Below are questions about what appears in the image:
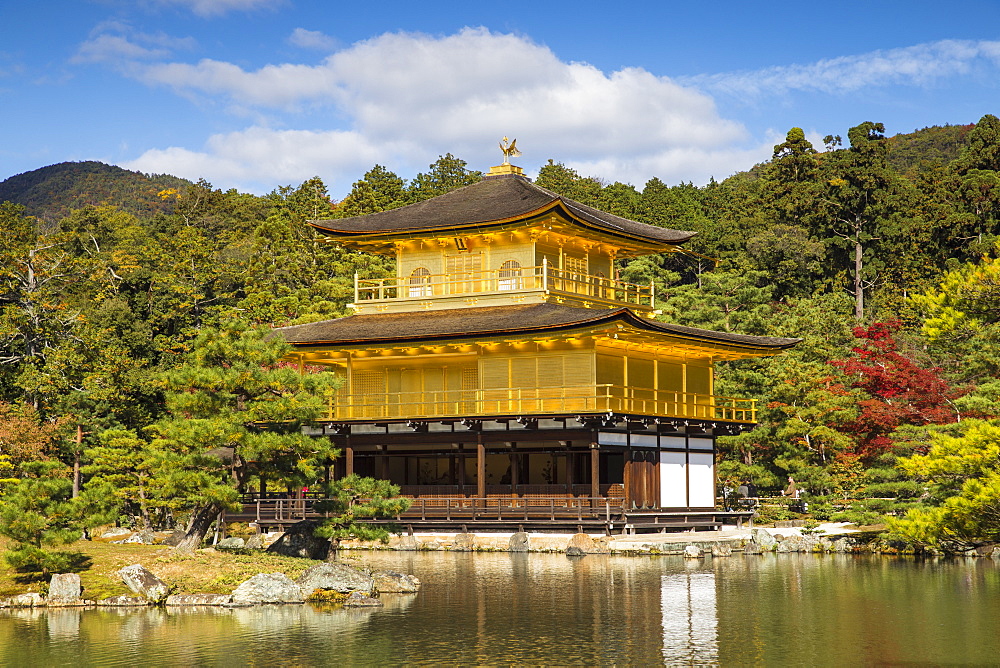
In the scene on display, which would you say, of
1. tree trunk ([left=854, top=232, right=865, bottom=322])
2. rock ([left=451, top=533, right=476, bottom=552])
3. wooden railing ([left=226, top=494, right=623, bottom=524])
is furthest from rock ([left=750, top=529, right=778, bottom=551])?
tree trunk ([left=854, top=232, right=865, bottom=322])

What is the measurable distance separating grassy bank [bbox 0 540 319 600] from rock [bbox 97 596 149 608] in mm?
130

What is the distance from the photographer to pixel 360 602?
23.2 m

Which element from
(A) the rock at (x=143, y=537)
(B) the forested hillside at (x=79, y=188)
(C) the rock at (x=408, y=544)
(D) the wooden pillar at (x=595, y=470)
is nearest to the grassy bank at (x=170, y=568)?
(A) the rock at (x=143, y=537)

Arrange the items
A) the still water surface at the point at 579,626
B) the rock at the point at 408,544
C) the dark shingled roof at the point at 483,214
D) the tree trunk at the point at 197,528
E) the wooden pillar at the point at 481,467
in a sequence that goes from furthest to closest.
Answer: the dark shingled roof at the point at 483,214 → the wooden pillar at the point at 481,467 → the rock at the point at 408,544 → the tree trunk at the point at 197,528 → the still water surface at the point at 579,626

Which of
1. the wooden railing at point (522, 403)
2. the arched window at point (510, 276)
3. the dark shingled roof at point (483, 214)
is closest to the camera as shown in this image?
the wooden railing at point (522, 403)

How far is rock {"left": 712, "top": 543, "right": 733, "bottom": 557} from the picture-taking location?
35.0 metres

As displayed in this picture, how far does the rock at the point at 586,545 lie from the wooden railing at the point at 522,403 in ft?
12.9

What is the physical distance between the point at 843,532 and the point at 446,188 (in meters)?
48.5

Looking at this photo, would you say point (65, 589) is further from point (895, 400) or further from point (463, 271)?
point (895, 400)

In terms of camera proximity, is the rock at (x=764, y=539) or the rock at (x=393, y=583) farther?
the rock at (x=764, y=539)

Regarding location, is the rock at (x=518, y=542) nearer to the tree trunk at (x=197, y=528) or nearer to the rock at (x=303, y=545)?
the rock at (x=303, y=545)

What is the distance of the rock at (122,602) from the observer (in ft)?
75.7

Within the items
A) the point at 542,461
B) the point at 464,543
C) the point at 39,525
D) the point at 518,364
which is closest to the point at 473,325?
the point at 518,364

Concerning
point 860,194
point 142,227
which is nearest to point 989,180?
point 860,194
